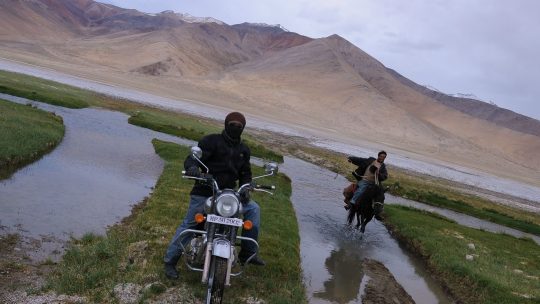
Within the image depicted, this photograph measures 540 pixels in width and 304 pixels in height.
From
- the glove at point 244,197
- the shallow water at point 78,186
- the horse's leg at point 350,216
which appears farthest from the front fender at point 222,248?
the horse's leg at point 350,216

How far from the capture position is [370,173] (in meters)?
17.1

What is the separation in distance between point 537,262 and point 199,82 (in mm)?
149167

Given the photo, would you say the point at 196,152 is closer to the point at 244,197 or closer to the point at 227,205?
the point at 227,205

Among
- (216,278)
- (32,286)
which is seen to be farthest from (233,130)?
(32,286)

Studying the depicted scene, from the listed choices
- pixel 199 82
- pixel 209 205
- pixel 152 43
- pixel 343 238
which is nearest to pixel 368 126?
pixel 199 82

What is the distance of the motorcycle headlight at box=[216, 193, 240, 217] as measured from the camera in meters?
7.78

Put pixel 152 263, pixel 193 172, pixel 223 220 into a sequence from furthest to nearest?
1. pixel 152 263
2. pixel 193 172
3. pixel 223 220

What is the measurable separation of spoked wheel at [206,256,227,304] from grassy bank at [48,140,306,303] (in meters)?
0.81

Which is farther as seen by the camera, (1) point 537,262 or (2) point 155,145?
(2) point 155,145

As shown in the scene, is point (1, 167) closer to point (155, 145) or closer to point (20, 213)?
point (20, 213)

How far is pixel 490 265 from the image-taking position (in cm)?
1566

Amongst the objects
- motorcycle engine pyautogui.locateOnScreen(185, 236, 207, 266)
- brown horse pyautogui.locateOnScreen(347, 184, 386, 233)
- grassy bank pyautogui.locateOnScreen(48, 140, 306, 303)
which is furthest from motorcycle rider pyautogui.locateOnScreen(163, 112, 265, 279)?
brown horse pyautogui.locateOnScreen(347, 184, 386, 233)

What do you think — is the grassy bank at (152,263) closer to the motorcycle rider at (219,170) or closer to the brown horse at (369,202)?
the motorcycle rider at (219,170)

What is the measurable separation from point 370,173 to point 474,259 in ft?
13.4
